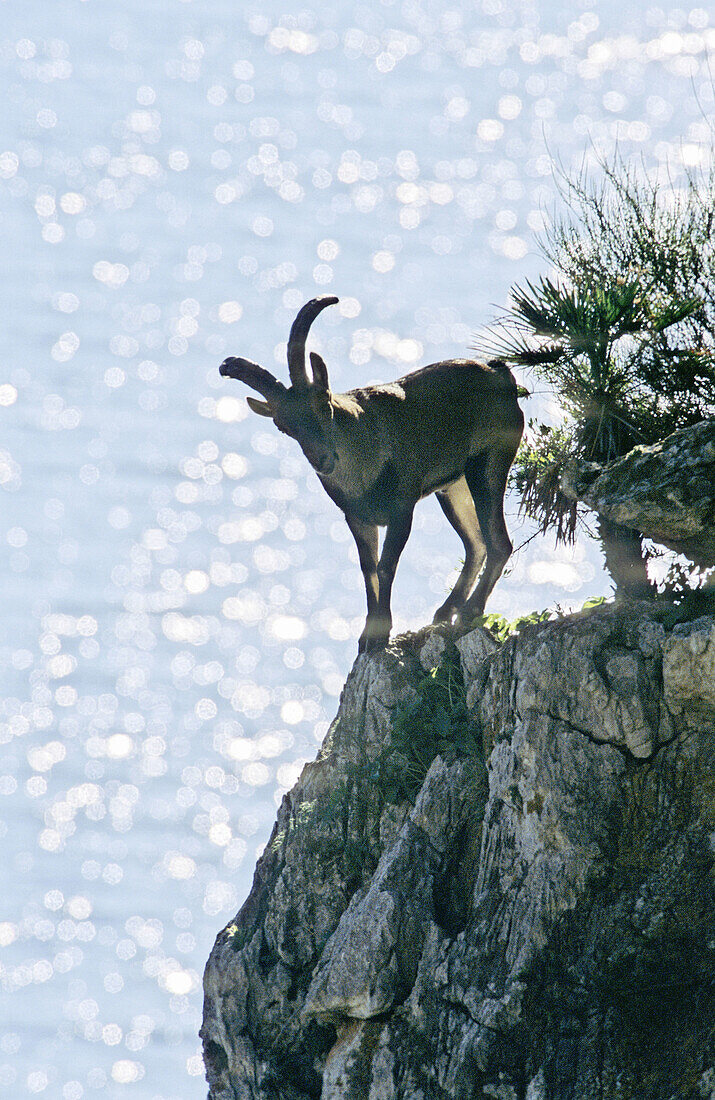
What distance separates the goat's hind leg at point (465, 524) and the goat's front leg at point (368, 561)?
1.31 m

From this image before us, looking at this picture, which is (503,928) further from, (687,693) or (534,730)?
(687,693)

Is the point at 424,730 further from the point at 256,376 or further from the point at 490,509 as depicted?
the point at 256,376

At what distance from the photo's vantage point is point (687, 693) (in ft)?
31.3

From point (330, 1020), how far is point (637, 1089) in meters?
3.18

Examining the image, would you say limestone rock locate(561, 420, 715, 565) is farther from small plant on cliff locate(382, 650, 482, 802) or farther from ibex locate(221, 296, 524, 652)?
small plant on cliff locate(382, 650, 482, 802)

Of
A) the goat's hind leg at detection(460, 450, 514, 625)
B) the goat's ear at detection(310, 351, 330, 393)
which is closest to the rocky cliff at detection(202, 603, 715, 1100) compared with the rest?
the goat's hind leg at detection(460, 450, 514, 625)

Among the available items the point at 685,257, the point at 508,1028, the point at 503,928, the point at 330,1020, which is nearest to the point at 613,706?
the point at 503,928

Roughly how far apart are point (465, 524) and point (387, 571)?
1967 mm

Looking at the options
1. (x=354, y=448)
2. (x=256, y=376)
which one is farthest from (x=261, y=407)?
(x=354, y=448)

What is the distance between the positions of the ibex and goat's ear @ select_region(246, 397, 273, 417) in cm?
1

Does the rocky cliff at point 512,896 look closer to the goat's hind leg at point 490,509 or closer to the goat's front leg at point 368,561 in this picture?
the goat's front leg at point 368,561

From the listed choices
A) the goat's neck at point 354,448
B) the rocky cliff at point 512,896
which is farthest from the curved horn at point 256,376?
the rocky cliff at point 512,896

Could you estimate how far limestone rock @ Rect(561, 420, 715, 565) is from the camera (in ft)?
34.0

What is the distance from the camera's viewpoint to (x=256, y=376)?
38.7ft
